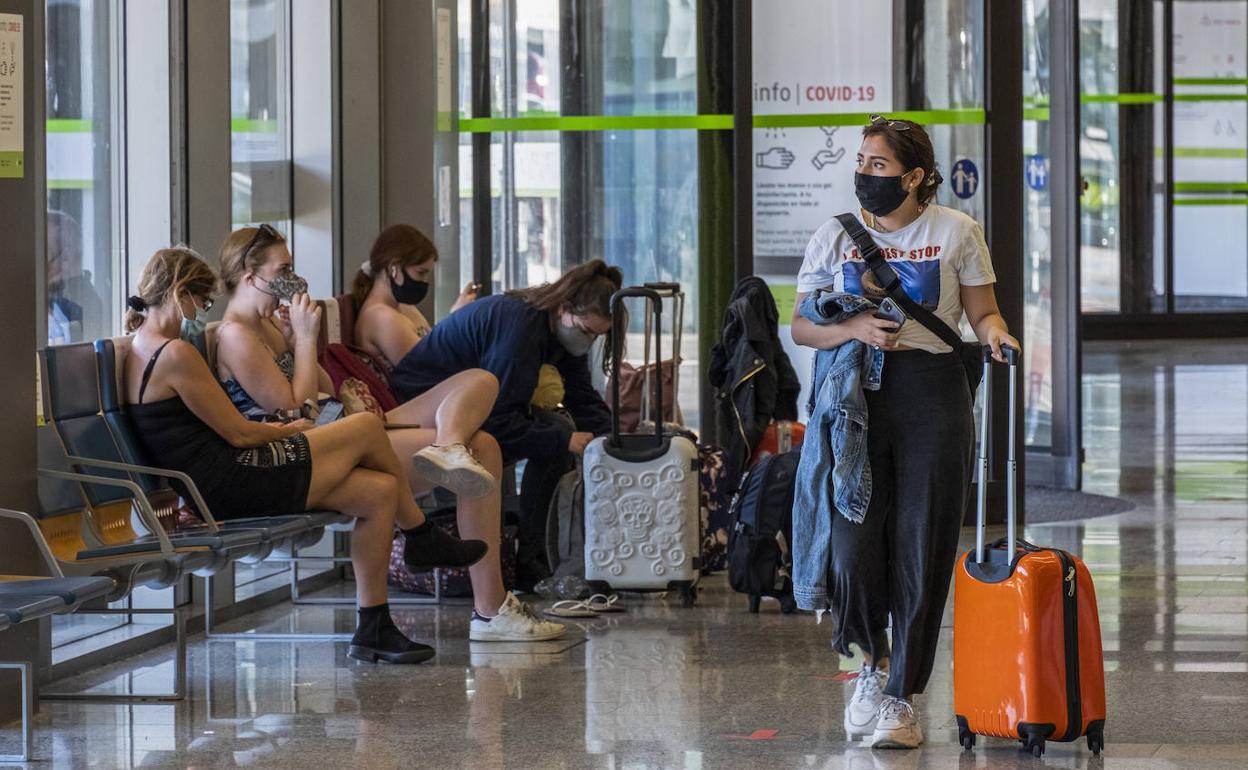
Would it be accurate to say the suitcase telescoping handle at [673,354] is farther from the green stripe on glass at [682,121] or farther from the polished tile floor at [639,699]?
the green stripe on glass at [682,121]

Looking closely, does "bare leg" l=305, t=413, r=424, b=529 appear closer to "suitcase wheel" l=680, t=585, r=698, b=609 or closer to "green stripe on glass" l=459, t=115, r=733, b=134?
"suitcase wheel" l=680, t=585, r=698, b=609

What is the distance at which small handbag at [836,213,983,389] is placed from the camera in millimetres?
4395

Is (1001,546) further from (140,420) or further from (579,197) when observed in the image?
(579,197)

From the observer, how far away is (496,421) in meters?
6.60

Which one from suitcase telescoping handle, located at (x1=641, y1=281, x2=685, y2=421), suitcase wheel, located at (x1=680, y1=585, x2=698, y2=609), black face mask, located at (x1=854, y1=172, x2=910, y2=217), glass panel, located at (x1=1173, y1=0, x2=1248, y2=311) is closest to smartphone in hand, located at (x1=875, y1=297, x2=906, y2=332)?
black face mask, located at (x1=854, y1=172, x2=910, y2=217)

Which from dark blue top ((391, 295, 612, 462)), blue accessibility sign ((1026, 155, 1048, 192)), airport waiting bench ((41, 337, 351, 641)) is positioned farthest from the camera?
blue accessibility sign ((1026, 155, 1048, 192))

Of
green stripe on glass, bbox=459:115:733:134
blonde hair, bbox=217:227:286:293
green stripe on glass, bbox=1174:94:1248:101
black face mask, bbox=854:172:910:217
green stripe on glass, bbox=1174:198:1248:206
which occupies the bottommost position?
blonde hair, bbox=217:227:286:293

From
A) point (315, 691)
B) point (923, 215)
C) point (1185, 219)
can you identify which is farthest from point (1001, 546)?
point (1185, 219)

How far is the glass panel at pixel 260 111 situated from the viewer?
7.03 metres

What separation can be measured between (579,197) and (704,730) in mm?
4409

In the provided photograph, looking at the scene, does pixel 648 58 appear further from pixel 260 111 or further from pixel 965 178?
pixel 260 111

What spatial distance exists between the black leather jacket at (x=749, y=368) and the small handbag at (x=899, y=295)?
2.50 metres

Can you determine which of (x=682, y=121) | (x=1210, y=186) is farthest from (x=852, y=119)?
(x=1210, y=186)

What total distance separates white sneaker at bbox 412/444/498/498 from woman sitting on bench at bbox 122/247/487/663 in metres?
0.19
